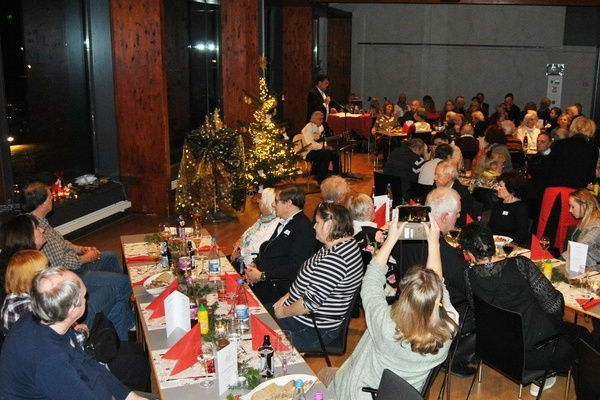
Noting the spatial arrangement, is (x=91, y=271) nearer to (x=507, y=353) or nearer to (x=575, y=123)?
(x=507, y=353)

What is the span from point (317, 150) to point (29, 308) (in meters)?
7.71

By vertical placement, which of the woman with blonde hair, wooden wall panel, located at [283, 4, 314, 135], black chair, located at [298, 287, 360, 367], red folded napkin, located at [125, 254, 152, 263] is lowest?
black chair, located at [298, 287, 360, 367]

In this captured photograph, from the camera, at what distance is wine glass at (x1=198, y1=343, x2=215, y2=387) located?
125 inches

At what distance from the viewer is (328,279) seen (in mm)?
4059

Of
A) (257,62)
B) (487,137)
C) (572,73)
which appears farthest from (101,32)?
(572,73)

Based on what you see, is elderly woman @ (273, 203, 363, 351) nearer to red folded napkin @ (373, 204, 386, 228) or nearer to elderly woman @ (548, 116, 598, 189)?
red folded napkin @ (373, 204, 386, 228)

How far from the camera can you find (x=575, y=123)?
790 cm

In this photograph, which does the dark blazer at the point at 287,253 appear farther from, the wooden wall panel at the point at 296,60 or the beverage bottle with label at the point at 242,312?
the wooden wall panel at the point at 296,60

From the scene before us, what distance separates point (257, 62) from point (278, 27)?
420cm

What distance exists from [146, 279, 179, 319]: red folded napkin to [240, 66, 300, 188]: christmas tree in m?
5.48

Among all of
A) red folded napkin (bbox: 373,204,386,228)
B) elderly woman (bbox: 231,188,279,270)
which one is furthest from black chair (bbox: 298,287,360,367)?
red folded napkin (bbox: 373,204,386,228)

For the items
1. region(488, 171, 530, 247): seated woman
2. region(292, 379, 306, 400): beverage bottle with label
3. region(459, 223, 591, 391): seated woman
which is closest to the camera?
region(292, 379, 306, 400): beverage bottle with label

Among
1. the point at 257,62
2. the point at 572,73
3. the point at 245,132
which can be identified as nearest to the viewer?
the point at 245,132

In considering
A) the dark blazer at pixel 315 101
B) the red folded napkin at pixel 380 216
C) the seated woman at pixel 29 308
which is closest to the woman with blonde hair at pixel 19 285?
the seated woman at pixel 29 308
